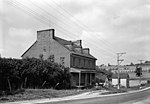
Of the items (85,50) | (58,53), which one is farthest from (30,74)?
(85,50)

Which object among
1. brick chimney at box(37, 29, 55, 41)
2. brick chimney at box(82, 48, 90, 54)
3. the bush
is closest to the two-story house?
brick chimney at box(37, 29, 55, 41)

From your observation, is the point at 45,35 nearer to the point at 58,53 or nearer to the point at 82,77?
the point at 58,53

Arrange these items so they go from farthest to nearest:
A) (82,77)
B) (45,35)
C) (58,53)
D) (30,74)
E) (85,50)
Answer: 1. (85,50)
2. (82,77)
3. (45,35)
4. (58,53)
5. (30,74)

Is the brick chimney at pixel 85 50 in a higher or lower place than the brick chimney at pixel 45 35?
lower

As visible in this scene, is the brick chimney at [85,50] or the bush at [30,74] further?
the brick chimney at [85,50]

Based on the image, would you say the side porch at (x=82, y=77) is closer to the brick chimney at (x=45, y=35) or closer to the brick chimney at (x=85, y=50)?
the brick chimney at (x=85, y=50)

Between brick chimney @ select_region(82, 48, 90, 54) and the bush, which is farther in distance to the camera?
brick chimney @ select_region(82, 48, 90, 54)

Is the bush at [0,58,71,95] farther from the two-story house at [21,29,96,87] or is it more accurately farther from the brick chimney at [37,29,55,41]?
the brick chimney at [37,29,55,41]

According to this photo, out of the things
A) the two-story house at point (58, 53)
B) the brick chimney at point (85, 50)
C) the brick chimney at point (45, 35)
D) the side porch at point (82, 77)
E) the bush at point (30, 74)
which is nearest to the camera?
the bush at point (30, 74)

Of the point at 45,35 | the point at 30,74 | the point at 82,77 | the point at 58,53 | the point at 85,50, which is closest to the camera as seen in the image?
the point at 30,74

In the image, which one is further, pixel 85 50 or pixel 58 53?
pixel 85 50

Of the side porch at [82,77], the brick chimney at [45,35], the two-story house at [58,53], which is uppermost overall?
the brick chimney at [45,35]

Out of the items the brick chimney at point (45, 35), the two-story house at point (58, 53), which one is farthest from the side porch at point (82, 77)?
the brick chimney at point (45, 35)

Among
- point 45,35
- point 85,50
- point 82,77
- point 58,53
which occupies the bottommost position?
point 82,77
